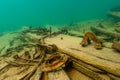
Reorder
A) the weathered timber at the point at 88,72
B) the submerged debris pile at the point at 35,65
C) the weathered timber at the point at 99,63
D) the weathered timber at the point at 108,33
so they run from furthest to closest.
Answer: the weathered timber at the point at 108,33 < the submerged debris pile at the point at 35,65 < the weathered timber at the point at 88,72 < the weathered timber at the point at 99,63

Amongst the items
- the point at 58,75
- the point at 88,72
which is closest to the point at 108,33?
the point at 88,72

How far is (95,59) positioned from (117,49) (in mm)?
837

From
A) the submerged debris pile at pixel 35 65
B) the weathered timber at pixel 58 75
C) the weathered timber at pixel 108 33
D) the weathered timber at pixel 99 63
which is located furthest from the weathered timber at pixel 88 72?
the weathered timber at pixel 108 33

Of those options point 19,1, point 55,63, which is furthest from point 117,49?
point 19,1

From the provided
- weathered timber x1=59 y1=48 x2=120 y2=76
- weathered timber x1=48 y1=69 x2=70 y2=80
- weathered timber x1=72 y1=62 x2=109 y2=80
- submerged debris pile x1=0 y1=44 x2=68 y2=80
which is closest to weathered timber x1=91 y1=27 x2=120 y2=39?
submerged debris pile x1=0 y1=44 x2=68 y2=80

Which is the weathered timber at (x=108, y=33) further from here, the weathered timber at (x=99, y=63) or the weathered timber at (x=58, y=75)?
the weathered timber at (x=58, y=75)

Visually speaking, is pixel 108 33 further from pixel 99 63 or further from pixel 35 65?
pixel 99 63

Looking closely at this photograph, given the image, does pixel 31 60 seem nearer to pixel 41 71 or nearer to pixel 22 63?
pixel 22 63

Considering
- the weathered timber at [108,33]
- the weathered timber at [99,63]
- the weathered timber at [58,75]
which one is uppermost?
the weathered timber at [108,33]

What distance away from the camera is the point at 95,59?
4.52 metres

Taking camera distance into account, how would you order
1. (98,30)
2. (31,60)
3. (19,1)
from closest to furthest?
(31,60)
(98,30)
(19,1)

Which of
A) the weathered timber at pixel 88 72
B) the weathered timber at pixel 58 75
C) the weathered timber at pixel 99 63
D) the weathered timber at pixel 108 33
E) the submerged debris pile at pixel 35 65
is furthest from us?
the weathered timber at pixel 108 33

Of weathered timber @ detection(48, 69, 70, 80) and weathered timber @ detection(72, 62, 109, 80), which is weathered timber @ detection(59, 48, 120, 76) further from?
weathered timber @ detection(48, 69, 70, 80)

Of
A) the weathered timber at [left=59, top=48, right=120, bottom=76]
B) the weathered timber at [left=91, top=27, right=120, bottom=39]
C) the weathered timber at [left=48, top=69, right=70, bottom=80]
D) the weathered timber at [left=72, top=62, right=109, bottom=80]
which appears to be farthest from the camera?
the weathered timber at [left=91, top=27, right=120, bottom=39]
